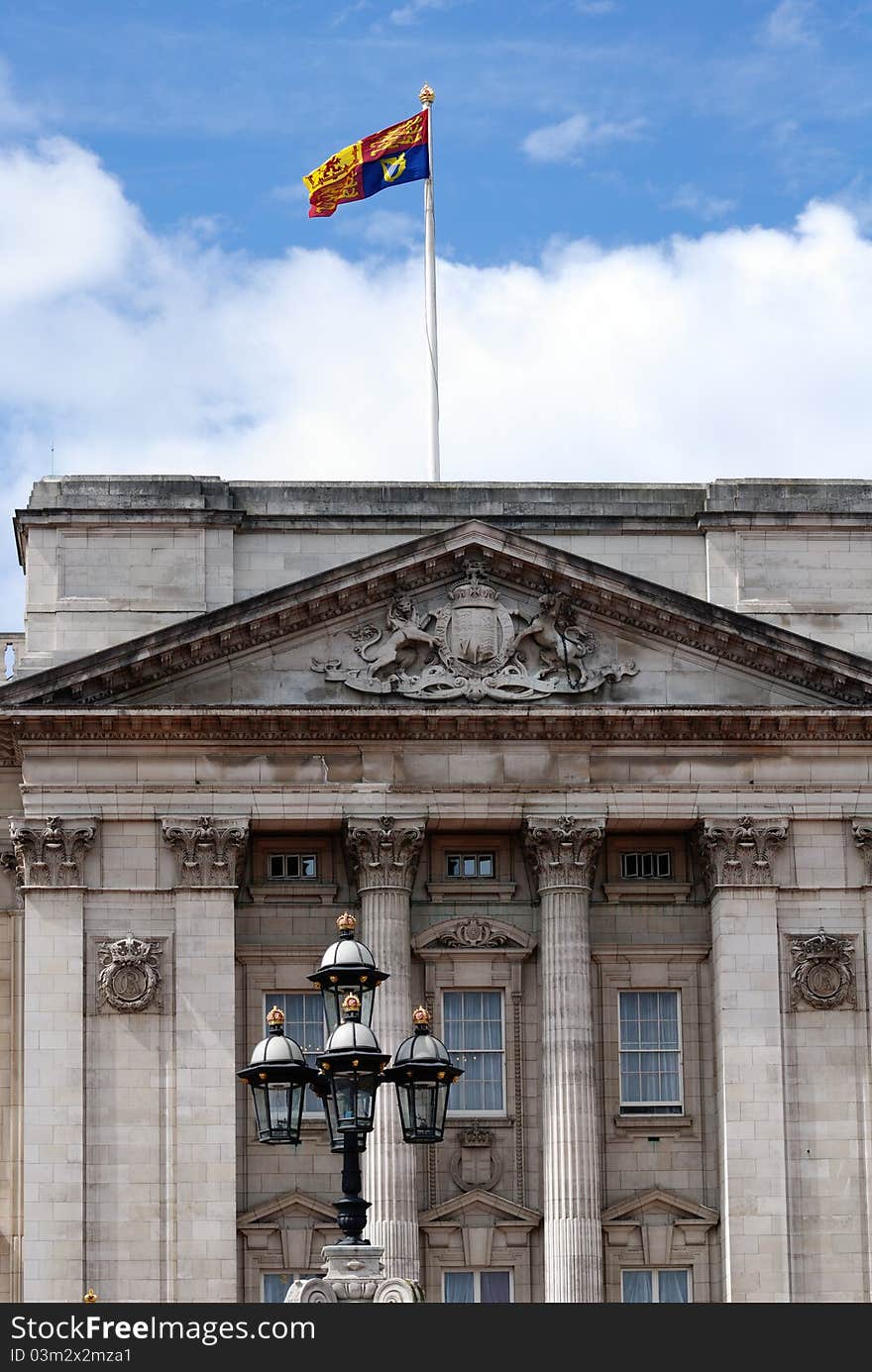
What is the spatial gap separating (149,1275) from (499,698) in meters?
11.6

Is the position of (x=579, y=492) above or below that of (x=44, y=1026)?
above

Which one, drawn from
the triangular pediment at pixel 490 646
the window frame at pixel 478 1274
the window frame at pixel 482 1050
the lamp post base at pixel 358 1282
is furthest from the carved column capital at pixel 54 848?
the lamp post base at pixel 358 1282

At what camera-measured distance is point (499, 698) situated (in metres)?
54.9

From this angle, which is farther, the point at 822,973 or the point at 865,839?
the point at 865,839

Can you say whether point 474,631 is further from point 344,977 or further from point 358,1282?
→ point 358,1282

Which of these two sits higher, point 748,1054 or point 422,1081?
point 748,1054

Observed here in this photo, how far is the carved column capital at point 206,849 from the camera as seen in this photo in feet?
178

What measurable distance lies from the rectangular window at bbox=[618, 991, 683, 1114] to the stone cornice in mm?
4664

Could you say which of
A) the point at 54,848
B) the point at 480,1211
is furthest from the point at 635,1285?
the point at 54,848

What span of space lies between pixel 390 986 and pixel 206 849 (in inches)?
157

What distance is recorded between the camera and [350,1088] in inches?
1278
